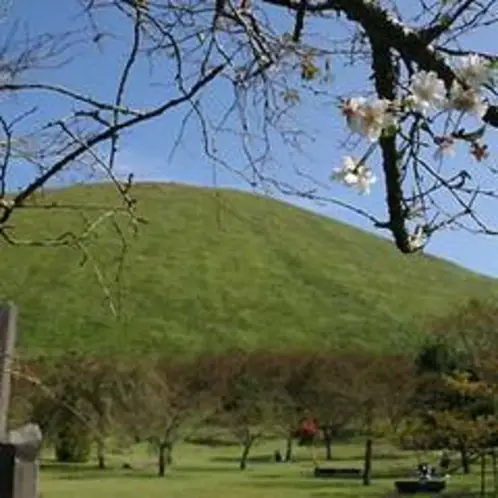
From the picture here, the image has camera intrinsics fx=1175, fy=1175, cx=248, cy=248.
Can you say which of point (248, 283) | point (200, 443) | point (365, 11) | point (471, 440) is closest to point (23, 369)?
point (365, 11)

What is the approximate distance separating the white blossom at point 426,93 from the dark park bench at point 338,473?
34.4 meters

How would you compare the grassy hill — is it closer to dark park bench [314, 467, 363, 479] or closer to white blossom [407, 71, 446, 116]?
dark park bench [314, 467, 363, 479]

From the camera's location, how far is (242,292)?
58.6 meters

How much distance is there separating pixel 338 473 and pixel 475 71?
35732mm

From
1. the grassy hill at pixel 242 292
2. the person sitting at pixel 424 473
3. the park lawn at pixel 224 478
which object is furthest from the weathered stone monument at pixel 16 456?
the grassy hill at pixel 242 292

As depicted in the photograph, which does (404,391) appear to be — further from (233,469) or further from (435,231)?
(435,231)

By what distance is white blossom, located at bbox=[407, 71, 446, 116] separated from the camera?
158 centimetres

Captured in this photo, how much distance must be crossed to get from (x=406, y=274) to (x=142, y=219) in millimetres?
63562

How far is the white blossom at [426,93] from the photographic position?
1.58 meters

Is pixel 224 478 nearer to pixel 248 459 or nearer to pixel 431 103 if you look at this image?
pixel 248 459

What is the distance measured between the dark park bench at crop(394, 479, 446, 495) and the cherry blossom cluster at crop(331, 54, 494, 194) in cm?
2700

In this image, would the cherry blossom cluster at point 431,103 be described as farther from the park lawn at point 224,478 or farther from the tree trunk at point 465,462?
the tree trunk at point 465,462

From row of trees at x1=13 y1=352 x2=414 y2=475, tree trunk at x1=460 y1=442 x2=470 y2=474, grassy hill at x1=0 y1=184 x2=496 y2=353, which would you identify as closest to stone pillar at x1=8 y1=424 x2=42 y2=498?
row of trees at x1=13 y1=352 x2=414 y2=475

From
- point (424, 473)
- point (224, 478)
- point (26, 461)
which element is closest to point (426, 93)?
point (26, 461)
